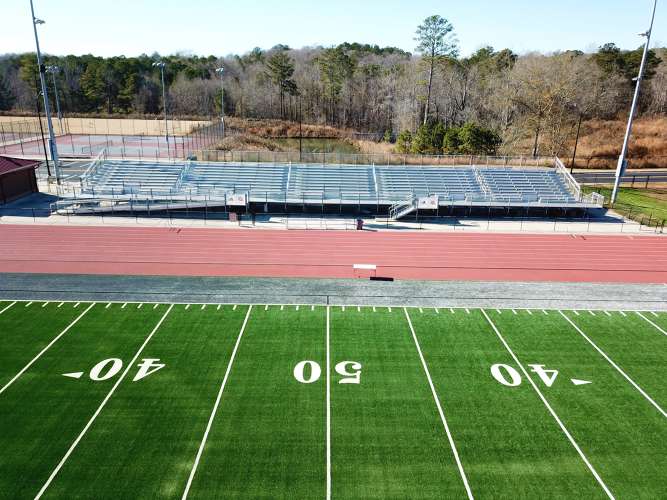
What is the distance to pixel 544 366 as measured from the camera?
16.0m

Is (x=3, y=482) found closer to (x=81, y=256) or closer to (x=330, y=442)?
(x=330, y=442)

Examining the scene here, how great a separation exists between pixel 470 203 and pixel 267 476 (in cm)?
2835

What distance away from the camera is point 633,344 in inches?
687

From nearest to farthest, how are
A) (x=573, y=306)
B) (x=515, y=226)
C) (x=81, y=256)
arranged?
(x=573, y=306) < (x=81, y=256) < (x=515, y=226)

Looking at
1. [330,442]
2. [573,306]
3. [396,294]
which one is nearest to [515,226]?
[573,306]

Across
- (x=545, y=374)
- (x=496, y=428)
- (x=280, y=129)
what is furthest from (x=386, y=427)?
(x=280, y=129)

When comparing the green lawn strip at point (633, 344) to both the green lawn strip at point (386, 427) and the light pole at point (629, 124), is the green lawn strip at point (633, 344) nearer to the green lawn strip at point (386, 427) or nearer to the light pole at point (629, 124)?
the green lawn strip at point (386, 427)

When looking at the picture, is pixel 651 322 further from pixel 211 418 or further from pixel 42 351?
pixel 42 351

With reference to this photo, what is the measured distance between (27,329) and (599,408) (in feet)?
63.4

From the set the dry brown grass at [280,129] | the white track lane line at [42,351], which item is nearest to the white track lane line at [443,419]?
the white track lane line at [42,351]

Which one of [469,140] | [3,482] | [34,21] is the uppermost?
[34,21]

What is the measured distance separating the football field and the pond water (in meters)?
53.1

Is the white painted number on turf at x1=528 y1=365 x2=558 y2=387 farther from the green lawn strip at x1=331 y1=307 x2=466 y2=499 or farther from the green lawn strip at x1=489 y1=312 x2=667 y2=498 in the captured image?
the green lawn strip at x1=331 y1=307 x2=466 y2=499

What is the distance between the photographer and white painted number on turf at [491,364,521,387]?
15.1 metres
